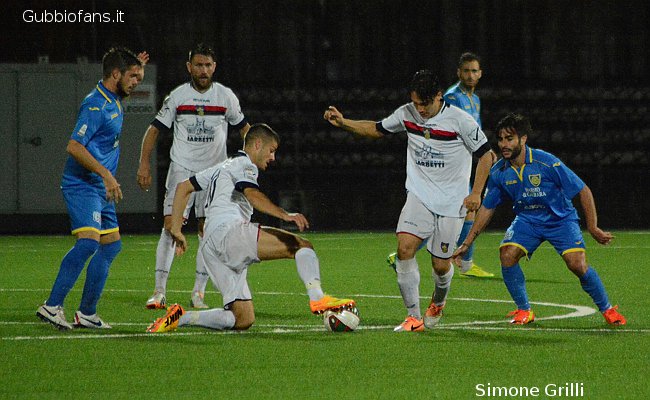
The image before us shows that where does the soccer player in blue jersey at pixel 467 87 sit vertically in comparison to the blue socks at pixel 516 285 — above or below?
above

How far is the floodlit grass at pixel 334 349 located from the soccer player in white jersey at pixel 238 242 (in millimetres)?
165

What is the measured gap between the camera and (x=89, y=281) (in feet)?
26.2

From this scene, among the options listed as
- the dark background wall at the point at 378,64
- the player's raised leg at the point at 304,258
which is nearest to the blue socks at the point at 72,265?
the player's raised leg at the point at 304,258

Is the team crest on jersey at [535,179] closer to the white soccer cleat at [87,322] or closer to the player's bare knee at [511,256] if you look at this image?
the player's bare knee at [511,256]

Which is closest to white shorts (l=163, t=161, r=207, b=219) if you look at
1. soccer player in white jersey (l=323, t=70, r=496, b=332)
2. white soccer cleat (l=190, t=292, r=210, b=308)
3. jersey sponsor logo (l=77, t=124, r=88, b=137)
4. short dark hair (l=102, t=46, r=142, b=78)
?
white soccer cleat (l=190, t=292, r=210, b=308)

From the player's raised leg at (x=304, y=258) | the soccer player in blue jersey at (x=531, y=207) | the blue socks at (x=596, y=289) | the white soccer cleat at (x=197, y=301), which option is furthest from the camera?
the white soccer cleat at (x=197, y=301)

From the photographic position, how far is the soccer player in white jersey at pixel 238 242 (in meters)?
7.43

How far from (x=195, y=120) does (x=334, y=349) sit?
11.1 feet

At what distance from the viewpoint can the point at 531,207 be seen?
824 cm

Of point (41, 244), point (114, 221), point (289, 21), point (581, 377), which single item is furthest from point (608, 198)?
point (581, 377)

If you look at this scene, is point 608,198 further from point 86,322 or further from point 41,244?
point 86,322

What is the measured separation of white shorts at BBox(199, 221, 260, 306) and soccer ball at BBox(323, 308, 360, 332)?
20.7 inches

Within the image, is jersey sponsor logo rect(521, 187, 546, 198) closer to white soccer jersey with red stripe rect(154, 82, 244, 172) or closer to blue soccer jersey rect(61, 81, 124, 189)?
white soccer jersey with red stripe rect(154, 82, 244, 172)

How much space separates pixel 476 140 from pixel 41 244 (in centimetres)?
983
